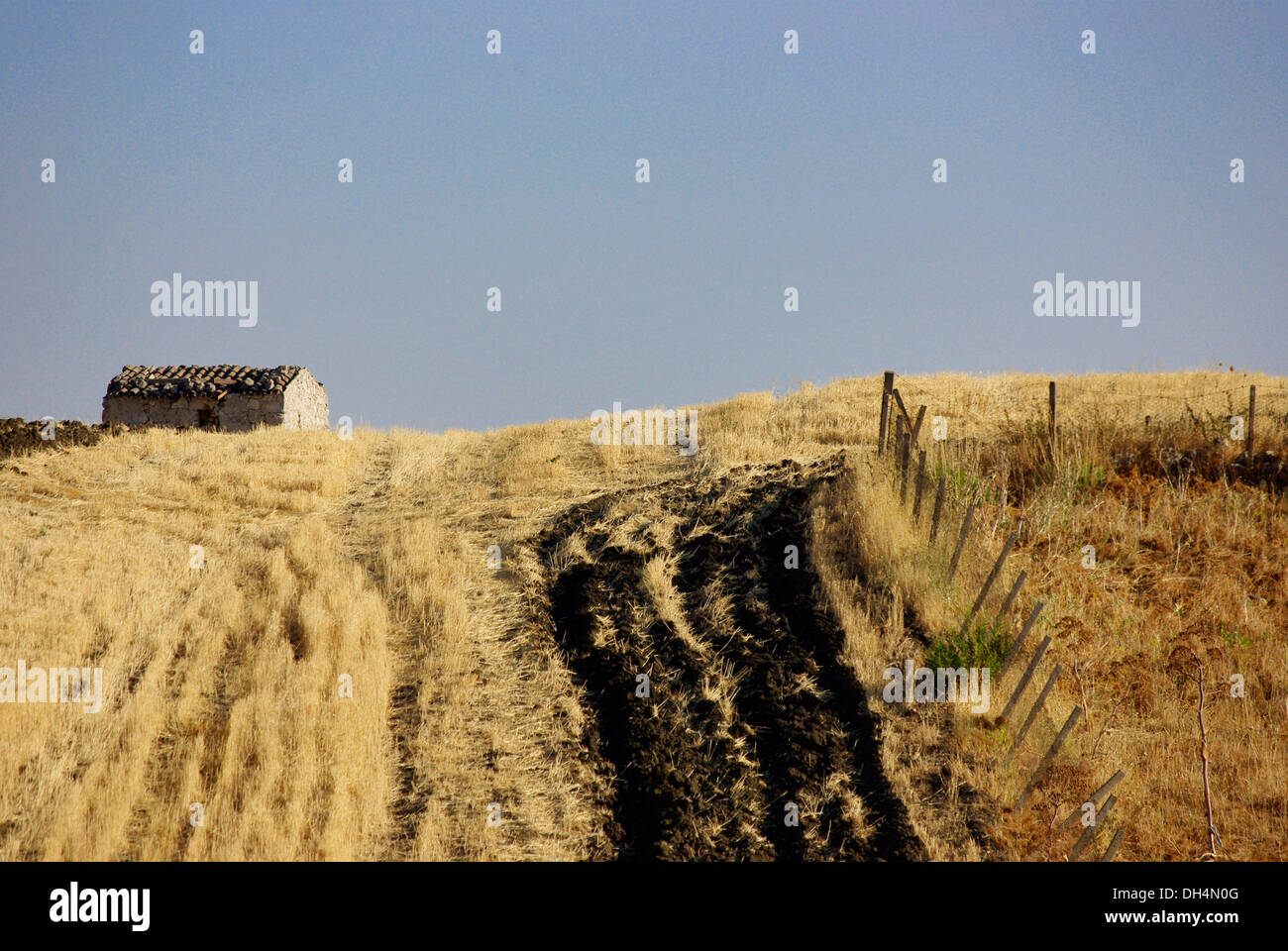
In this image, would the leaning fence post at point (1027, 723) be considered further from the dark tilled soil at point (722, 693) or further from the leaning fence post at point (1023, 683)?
the dark tilled soil at point (722, 693)

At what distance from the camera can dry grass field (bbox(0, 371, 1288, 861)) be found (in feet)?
36.4

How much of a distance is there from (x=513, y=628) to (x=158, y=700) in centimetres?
455

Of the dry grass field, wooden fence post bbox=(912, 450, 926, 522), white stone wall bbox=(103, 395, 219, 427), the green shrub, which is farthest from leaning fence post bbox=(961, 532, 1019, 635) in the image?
white stone wall bbox=(103, 395, 219, 427)

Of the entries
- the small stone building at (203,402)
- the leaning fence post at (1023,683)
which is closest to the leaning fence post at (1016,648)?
the leaning fence post at (1023,683)

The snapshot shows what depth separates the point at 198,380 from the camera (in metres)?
37.8

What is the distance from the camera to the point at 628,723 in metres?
12.7

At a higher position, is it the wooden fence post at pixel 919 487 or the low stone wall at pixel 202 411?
the low stone wall at pixel 202 411

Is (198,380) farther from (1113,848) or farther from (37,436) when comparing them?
(1113,848)

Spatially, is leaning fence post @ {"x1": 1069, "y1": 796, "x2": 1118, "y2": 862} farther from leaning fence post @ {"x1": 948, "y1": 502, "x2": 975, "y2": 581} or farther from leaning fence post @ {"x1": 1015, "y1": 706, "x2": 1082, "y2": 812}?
leaning fence post @ {"x1": 948, "y1": 502, "x2": 975, "y2": 581}

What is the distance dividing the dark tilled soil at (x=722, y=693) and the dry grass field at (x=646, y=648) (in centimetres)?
5

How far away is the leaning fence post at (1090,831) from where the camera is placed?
34.2ft

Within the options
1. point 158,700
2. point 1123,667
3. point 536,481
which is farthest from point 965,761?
point 536,481

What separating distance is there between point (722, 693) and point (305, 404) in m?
30.2
